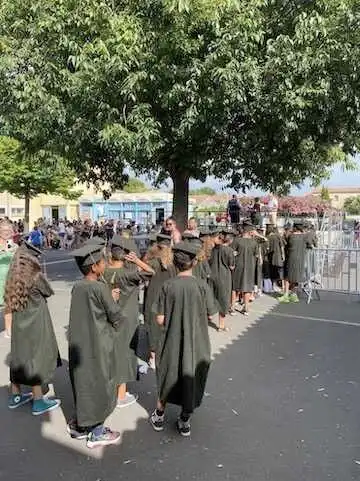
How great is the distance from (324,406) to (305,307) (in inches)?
219

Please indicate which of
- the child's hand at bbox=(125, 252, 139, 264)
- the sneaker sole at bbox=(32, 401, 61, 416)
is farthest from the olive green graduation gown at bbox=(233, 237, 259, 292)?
the sneaker sole at bbox=(32, 401, 61, 416)

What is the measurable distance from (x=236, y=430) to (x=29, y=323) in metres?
2.09

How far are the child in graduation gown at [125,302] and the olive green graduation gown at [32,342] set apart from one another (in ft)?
2.10

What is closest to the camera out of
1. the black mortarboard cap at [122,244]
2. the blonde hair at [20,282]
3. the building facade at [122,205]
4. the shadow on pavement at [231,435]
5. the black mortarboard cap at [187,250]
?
the shadow on pavement at [231,435]

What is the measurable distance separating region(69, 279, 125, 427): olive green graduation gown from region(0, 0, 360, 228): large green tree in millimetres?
4737

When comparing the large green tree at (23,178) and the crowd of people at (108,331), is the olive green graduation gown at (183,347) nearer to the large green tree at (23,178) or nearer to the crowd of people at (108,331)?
the crowd of people at (108,331)

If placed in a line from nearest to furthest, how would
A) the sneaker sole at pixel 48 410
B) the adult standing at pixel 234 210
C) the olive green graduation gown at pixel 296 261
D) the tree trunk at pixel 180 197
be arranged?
the sneaker sole at pixel 48 410
the olive green graduation gown at pixel 296 261
the tree trunk at pixel 180 197
the adult standing at pixel 234 210

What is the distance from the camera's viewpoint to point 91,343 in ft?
14.3

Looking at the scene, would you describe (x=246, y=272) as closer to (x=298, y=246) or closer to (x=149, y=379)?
(x=298, y=246)

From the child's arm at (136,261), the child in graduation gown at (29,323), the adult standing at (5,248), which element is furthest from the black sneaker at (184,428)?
the adult standing at (5,248)

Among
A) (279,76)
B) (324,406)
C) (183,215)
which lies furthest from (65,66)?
(324,406)

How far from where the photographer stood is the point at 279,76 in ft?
28.4

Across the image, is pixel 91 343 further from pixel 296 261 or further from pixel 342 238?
pixel 342 238

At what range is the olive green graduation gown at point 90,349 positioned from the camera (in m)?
4.34
